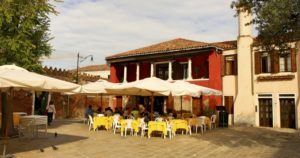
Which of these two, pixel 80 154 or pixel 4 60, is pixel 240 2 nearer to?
pixel 80 154

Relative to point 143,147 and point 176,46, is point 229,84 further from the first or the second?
point 143,147

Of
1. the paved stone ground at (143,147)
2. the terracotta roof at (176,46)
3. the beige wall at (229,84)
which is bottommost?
the paved stone ground at (143,147)

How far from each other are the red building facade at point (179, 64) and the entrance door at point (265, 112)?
2.82 meters

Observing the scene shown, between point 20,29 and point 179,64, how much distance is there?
551 inches

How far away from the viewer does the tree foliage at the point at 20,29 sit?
542 inches

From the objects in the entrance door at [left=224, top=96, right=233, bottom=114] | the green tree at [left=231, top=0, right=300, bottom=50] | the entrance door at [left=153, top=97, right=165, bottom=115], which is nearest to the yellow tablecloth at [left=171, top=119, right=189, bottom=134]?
the green tree at [left=231, top=0, right=300, bottom=50]

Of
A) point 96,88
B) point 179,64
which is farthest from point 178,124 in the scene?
point 179,64

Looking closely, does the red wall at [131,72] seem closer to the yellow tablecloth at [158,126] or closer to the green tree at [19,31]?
the green tree at [19,31]

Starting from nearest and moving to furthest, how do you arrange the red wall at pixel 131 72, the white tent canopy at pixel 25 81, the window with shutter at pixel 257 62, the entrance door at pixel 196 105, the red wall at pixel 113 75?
the white tent canopy at pixel 25 81
the window with shutter at pixel 257 62
the entrance door at pixel 196 105
the red wall at pixel 131 72
the red wall at pixel 113 75

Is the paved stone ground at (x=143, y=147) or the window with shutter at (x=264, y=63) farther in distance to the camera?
the window with shutter at (x=264, y=63)

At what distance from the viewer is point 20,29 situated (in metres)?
14.4

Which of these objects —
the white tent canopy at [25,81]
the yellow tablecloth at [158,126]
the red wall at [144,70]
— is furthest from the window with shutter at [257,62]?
the white tent canopy at [25,81]

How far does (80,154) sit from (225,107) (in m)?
14.6

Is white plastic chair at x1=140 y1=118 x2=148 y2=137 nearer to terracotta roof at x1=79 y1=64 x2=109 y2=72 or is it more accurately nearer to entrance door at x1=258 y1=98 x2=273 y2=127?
entrance door at x1=258 y1=98 x2=273 y2=127
